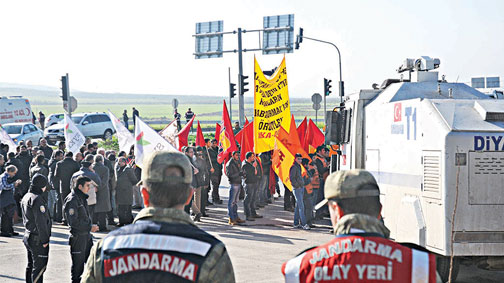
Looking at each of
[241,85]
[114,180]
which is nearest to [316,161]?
[114,180]

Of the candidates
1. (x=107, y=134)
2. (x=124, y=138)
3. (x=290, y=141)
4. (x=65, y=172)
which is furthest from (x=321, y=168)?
(x=107, y=134)

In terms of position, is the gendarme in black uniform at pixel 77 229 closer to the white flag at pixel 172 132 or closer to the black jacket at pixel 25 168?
the white flag at pixel 172 132

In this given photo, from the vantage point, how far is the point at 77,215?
8125 millimetres

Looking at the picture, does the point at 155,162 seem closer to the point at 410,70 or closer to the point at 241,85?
the point at 410,70

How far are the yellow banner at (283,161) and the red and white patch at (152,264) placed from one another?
37.4 ft

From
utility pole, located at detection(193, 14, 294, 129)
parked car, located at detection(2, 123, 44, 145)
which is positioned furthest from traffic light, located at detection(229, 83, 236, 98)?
parked car, located at detection(2, 123, 44, 145)

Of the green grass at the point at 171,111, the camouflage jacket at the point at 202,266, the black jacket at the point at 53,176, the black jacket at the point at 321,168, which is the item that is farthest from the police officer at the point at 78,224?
the green grass at the point at 171,111

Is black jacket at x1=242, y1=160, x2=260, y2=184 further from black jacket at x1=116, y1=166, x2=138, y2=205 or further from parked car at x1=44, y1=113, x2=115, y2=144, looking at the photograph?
parked car at x1=44, y1=113, x2=115, y2=144

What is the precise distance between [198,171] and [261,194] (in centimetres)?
318

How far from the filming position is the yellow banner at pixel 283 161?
14510 mm

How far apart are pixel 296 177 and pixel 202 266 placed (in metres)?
11.2

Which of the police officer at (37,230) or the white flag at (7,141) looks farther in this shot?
the white flag at (7,141)

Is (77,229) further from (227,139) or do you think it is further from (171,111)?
(171,111)

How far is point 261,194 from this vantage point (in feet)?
58.2
